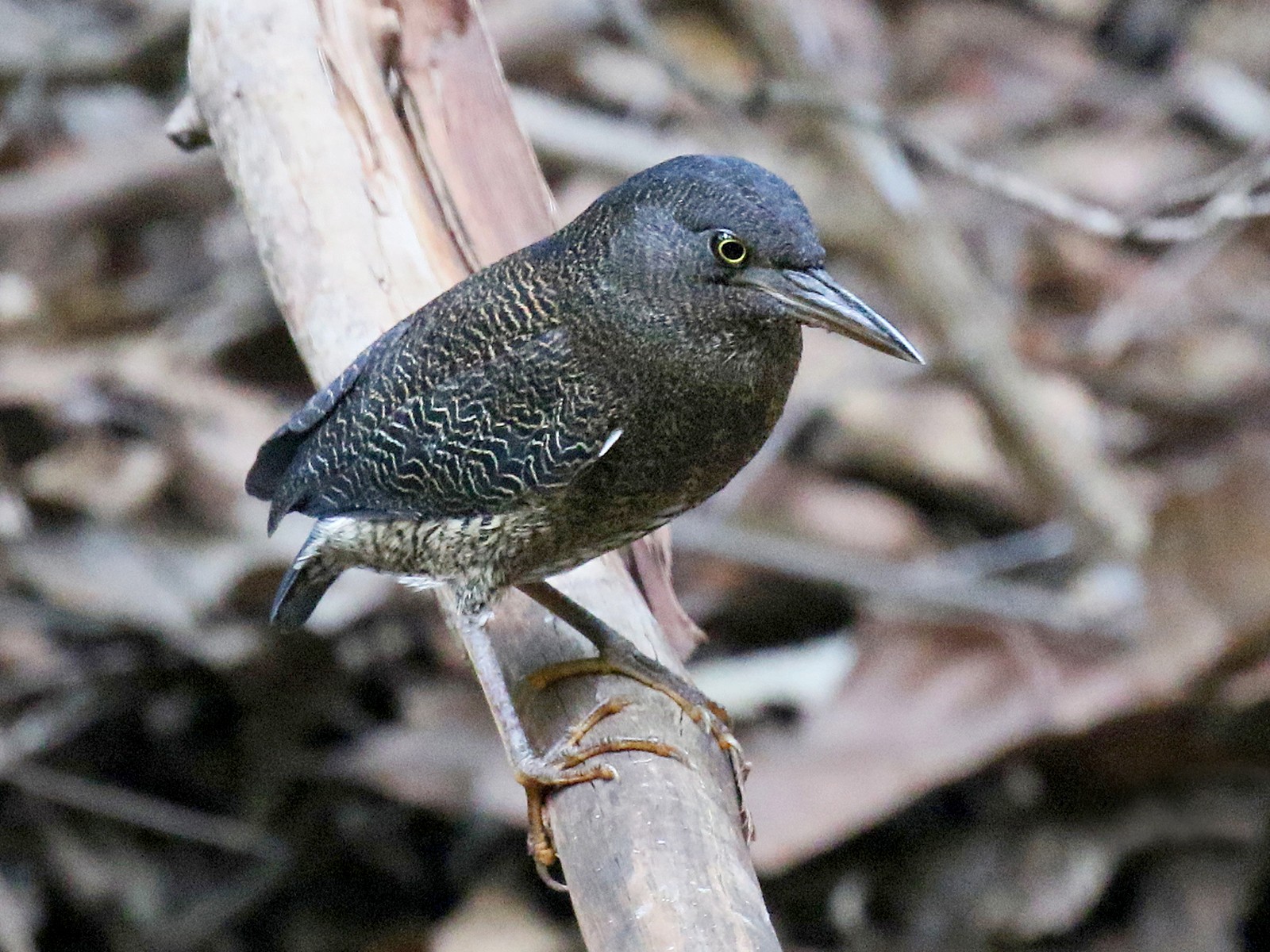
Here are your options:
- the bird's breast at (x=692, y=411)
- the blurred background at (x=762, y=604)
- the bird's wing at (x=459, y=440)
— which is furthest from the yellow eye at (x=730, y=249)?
the blurred background at (x=762, y=604)

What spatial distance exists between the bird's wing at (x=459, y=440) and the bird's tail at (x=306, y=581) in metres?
Answer: 0.07

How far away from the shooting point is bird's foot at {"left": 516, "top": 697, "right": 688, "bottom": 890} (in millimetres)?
2607

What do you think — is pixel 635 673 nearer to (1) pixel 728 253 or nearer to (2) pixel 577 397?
(2) pixel 577 397

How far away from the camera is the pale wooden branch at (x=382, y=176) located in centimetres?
306

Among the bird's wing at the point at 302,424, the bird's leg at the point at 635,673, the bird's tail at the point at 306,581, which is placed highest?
the bird's wing at the point at 302,424

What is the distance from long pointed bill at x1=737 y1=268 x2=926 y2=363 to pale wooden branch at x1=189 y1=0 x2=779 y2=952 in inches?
27.8

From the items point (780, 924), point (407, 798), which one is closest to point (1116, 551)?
point (780, 924)

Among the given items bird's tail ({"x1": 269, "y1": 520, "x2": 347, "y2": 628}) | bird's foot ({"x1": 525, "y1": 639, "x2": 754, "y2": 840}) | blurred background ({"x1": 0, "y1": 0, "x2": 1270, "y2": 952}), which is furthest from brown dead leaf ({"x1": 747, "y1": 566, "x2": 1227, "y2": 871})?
→ bird's tail ({"x1": 269, "y1": 520, "x2": 347, "y2": 628})

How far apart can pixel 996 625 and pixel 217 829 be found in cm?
223

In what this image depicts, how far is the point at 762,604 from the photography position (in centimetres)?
519

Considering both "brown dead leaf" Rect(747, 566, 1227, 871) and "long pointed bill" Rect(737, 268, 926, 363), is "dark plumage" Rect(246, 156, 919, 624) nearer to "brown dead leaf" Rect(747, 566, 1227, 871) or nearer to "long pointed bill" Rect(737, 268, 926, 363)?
"long pointed bill" Rect(737, 268, 926, 363)

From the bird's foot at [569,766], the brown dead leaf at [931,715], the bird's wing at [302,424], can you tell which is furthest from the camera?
the brown dead leaf at [931,715]

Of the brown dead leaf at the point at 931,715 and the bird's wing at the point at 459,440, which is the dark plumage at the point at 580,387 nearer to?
the bird's wing at the point at 459,440

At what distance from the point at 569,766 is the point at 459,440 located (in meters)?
0.59
